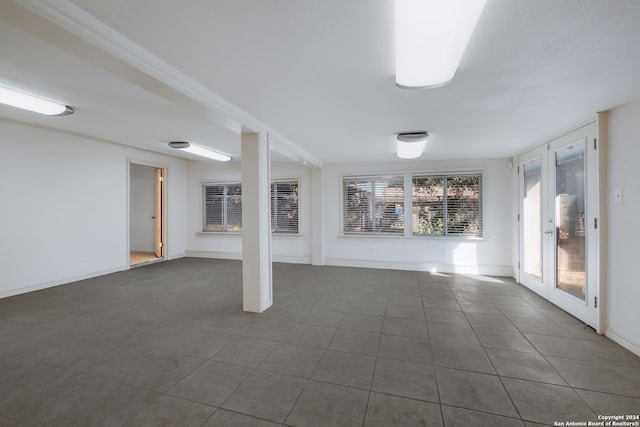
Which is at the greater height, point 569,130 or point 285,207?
point 569,130

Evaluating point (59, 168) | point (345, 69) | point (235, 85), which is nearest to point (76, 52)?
point (235, 85)

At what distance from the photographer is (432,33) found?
134cm

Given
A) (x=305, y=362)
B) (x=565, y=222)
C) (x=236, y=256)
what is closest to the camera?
(x=305, y=362)

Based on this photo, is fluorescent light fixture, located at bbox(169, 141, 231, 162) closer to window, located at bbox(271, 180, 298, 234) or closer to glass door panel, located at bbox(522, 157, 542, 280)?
window, located at bbox(271, 180, 298, 234)

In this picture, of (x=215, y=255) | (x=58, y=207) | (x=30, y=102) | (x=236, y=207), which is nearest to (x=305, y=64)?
(x=30, y=102)

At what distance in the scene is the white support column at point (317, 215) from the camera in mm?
6000

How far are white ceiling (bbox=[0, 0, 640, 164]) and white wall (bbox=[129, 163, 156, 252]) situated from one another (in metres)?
4.08

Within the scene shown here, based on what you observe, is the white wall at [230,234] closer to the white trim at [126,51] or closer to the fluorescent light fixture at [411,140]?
the fluorescent light fixture at [411,140]

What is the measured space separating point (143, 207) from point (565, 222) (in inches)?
359

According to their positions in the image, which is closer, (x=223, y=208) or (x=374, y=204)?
(x=374, y=204)

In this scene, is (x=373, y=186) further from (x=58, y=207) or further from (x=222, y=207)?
(x=58, y=207)

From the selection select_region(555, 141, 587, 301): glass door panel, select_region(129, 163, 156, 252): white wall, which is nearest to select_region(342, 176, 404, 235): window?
select_region(555, 141, 587, 301): glass door panel

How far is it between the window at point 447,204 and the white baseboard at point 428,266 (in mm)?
652

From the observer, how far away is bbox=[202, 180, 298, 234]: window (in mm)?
6414
